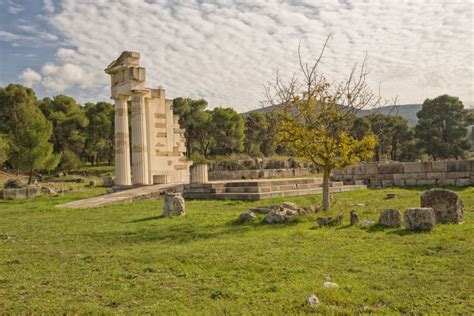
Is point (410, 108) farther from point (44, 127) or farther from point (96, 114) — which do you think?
point (44, 127)

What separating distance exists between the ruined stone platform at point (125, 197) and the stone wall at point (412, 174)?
11.1 meters

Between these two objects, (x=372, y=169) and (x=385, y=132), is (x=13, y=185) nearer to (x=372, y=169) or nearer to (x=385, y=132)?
(x=372, y=169)

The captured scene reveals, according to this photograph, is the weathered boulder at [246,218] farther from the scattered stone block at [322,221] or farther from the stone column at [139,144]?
the stone column at [139,144]

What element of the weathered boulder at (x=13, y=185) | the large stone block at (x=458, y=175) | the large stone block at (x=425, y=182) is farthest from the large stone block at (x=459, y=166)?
the weathered boulder at (x=13, y=185)

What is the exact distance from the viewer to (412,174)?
23375mm

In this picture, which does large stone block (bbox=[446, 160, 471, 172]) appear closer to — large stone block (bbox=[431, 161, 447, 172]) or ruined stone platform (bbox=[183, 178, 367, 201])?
large stone block (bbox=[431, 161, 447, 172])

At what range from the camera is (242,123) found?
2375 inches

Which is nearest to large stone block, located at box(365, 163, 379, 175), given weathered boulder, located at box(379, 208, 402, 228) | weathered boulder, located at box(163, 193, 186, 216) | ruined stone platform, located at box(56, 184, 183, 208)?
ruined stone platform, located at box(56, 184, 183, 208)

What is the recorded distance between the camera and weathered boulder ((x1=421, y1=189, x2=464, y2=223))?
9.86m

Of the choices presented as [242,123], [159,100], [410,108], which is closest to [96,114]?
[242,123]

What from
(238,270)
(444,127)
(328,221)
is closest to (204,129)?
(444,127)

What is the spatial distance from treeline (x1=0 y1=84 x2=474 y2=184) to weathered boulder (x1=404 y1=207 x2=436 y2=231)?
37.7m

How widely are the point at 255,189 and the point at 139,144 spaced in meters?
9.51

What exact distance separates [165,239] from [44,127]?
30.4 metres
